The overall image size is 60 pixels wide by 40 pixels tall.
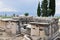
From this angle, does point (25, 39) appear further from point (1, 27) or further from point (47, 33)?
point (1, 27)

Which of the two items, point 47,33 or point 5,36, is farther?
point 5,36

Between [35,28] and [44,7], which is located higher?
[44,7]

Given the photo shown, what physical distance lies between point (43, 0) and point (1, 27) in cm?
2027

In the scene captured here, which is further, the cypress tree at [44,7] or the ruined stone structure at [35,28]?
the cypress tree at [44,7]

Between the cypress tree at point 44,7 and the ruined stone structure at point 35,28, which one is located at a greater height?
the cypress tree at point 44,7

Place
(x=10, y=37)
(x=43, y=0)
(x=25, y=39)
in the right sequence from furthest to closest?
1. (x=43, y=0)
2. (x=10, y=37)
3. (x=25, y=39)

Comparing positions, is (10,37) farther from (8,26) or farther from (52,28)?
(52,28)

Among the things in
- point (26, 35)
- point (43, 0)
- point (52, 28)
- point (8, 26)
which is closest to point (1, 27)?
point (8, 26)

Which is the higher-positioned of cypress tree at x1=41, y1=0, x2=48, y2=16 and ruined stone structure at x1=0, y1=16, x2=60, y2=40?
cypress tree at x1=41, y1=0, x2=48, y2=16

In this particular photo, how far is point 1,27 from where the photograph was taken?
9766 millimetres

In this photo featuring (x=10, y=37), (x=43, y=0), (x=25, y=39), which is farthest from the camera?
(x=43, y=0)

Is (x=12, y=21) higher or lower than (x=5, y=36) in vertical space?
higher

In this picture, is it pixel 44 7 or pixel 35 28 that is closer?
pixel 35 28

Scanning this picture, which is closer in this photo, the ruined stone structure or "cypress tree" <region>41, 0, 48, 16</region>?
the ruined stone structure
